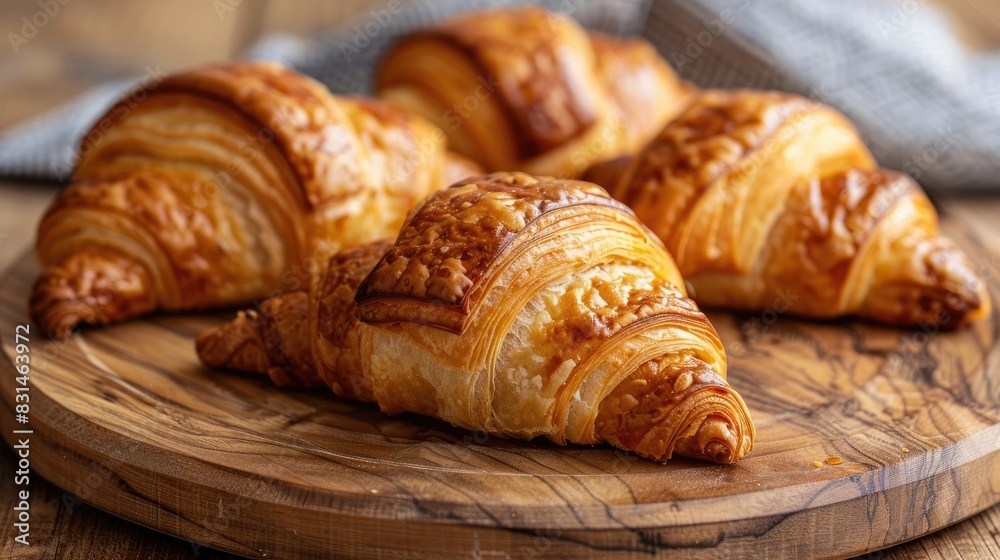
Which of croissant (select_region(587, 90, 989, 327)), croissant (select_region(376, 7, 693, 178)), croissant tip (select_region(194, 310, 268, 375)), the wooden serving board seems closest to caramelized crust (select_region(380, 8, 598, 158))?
croissant (select_region(376, 7, 693, 178))

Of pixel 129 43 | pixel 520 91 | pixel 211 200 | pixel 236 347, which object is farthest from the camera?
pixel 129 43

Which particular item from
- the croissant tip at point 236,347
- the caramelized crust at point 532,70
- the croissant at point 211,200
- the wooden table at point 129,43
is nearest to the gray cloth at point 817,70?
the wooden table at point 129,43

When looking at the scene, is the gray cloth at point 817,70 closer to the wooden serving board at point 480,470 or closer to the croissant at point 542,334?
the wooden serving board at point 480,470

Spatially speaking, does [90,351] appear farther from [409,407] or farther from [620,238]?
[620,238]

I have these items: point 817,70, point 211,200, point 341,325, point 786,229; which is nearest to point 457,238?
point 341,325

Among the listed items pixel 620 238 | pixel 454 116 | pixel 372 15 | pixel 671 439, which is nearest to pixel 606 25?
pixel 372 15

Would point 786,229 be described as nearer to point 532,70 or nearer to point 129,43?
point 532,70
